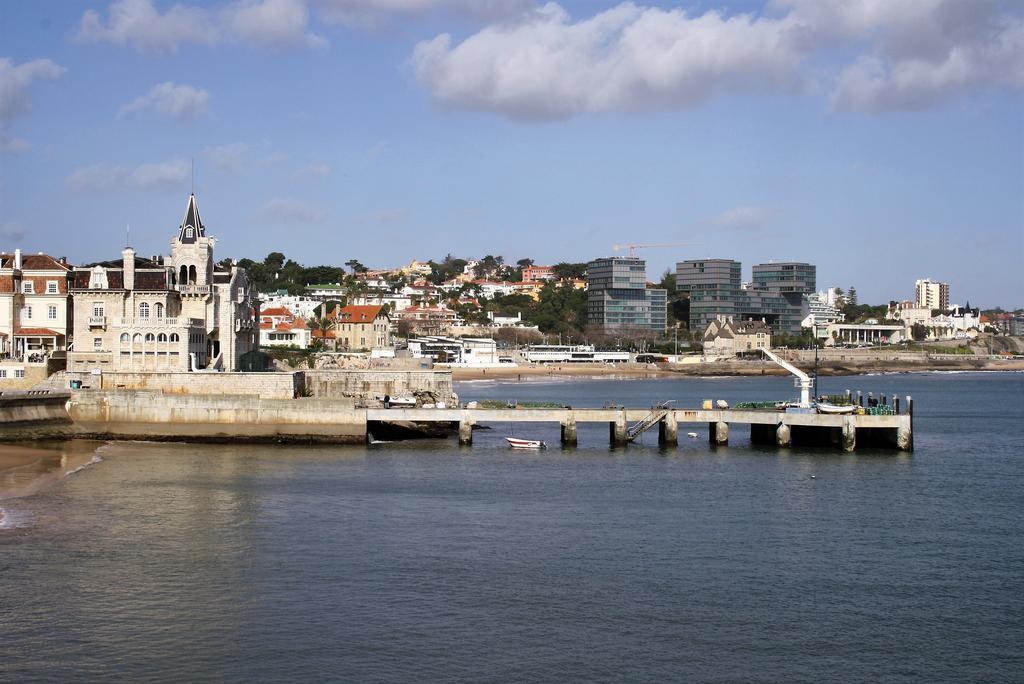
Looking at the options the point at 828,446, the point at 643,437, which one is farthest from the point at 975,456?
the point at 643,437

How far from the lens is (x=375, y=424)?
63.1m

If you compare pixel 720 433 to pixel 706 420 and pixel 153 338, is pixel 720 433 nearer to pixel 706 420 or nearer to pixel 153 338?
pixel 706 420

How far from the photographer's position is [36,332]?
225 feet

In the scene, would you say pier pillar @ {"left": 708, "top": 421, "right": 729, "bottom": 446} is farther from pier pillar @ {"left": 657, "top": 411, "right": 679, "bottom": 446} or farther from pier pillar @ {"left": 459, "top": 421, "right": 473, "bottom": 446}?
pier pillar @ {"left": 459, "top": 421, "right": 473, "bottom": 446}

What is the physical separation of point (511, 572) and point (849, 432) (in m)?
32.4

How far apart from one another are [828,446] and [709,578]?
105 ft

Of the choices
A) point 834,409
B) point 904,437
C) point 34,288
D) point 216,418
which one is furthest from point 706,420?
point 34,288

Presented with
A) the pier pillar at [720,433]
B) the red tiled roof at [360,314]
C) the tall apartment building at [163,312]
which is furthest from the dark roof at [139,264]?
the red tiled roof at [360,314]

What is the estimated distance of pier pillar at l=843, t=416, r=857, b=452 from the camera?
58.4 m

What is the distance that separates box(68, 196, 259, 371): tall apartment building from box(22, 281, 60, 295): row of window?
4.14 ft

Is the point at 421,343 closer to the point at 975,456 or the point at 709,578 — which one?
the point at 975,456

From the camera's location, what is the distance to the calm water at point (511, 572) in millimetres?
24250

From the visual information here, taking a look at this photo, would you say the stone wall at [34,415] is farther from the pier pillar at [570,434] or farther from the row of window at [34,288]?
the pier pillar at [570,434]

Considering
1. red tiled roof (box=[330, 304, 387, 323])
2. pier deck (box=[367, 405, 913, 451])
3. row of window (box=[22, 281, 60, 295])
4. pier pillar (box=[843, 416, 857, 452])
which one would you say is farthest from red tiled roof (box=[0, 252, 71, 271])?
red tiled roof (box=[330, 304, 387, 323])
